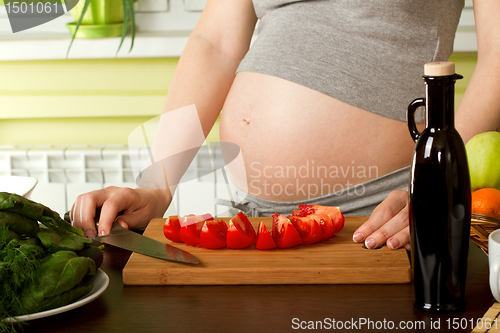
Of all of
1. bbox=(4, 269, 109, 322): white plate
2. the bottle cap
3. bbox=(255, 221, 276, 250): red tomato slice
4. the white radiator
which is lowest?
the white radiator

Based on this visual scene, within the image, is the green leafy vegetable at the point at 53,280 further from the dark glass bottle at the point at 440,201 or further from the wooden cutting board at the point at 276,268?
the dark glass bottle at the point at 440,201

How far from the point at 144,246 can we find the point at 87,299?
172 millimetres

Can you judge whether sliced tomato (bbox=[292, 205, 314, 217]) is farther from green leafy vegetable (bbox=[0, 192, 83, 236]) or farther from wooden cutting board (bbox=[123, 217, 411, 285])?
green leafy vegetable (bbox=[0, 192, 83, 236])

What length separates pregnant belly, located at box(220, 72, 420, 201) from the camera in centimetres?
92

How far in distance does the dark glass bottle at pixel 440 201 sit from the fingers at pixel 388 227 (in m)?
0.16

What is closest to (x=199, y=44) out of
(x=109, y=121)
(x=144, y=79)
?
(x=144, y=79)

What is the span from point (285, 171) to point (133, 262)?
426 millimetres

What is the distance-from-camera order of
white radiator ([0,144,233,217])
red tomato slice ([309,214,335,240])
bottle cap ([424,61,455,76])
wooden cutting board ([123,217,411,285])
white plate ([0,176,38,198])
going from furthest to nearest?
white radiator ([0,144,233,217]) → white plate ([0,176,38,198]) → red tomato slice ([309,214,335,240]) → wooden cutting board ([123,217,411,285]) → bottle cap ([424,61,455,76])

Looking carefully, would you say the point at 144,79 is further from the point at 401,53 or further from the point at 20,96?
the point at 401,53

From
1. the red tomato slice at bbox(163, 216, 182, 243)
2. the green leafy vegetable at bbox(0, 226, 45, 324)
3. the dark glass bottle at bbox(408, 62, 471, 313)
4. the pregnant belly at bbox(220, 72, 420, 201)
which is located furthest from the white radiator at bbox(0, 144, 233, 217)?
the dark glass bottle at bbox(408, 62, 471, 313)

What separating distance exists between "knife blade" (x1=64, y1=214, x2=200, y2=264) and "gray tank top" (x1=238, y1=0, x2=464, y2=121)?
0.45m

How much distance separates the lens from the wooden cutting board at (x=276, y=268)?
0.57 metres

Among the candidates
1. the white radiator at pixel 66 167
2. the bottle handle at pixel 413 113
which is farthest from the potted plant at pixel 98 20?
the bottle handle at pixel 413 113

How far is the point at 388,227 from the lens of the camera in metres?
0.66
